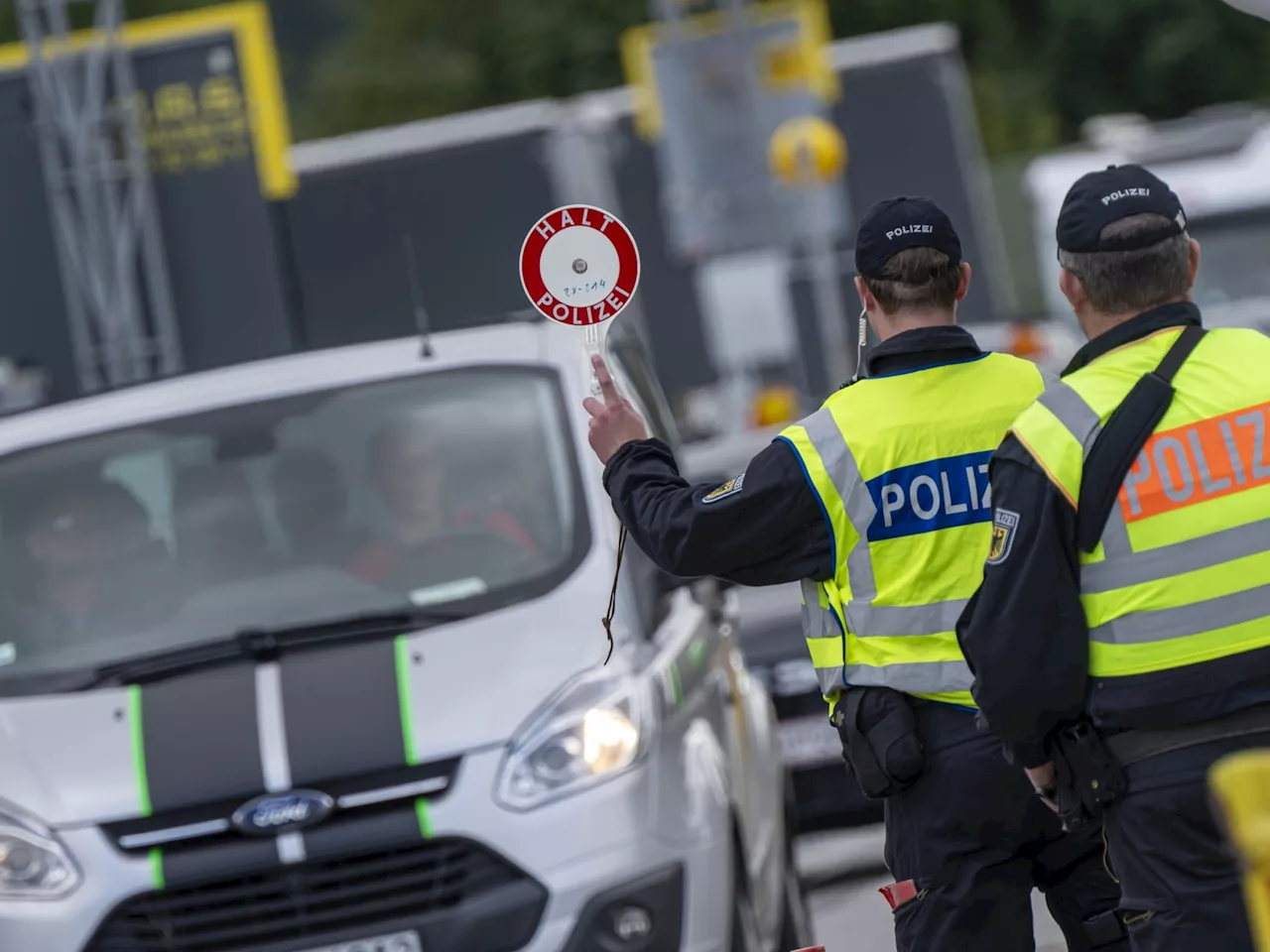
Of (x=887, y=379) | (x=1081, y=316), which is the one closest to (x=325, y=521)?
(x=887, y=379)

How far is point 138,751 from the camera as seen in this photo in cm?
502

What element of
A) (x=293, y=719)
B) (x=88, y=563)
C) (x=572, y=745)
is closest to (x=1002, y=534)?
(x=572, y=745)

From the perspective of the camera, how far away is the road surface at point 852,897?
22.6 feet

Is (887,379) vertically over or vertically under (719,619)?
over

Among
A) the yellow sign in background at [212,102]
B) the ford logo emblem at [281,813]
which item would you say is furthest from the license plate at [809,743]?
the yellow sign in background at [212,102]

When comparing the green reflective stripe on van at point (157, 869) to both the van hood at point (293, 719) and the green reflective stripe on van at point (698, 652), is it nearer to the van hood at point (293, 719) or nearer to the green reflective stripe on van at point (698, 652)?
the van hood at point (293, 719)

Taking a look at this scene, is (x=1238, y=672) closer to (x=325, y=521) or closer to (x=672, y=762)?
(x=672, y=762)

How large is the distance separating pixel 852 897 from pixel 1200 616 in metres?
4.49

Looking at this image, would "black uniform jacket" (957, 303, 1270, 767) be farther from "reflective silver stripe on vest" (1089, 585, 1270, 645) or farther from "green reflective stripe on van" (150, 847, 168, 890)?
"green reflective stripe on van" (150, 847, 168, 890)

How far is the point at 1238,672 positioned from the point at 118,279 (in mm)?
12308

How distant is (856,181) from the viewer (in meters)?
23.6

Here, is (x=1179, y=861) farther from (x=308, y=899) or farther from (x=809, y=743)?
(x=809, y=743)

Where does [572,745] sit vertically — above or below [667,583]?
below

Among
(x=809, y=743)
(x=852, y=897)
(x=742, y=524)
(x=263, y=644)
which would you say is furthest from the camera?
(x=809, y=743)
